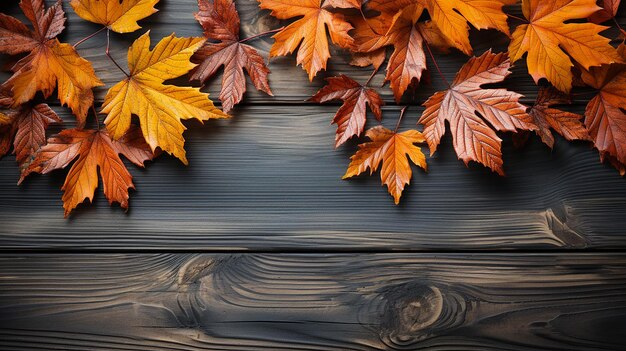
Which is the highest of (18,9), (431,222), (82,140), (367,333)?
(18,9)

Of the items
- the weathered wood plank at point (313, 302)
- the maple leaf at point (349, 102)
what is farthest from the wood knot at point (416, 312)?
the maple leaf at point (349, 102)

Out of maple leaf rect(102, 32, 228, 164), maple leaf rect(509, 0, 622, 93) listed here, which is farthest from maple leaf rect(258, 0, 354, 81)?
maple leaf rect(509, 0, 622, 93)

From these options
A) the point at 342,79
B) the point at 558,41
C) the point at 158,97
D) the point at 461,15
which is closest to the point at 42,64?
the point at 158,97

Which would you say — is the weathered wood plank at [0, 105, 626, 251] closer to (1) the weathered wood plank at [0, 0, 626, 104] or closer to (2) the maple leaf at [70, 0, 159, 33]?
(1) the weathered wood plank at [0, 0, 626, 104]

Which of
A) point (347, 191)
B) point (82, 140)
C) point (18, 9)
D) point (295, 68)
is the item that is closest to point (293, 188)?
point (347, 191)

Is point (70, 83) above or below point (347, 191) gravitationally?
above

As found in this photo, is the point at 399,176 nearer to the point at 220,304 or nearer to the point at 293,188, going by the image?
the point at 293,188

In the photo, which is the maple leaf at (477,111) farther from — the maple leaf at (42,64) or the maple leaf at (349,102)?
the maple leaf at (42,64)
